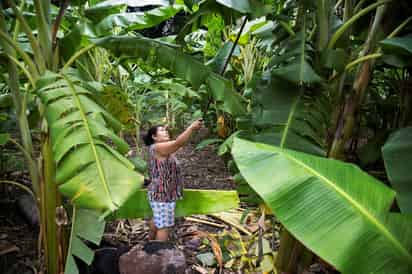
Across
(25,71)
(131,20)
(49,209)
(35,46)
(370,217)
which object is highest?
(131,20)

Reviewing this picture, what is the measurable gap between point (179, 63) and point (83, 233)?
3.40ft

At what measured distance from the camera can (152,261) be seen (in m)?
2.07

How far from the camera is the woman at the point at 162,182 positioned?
2.40 metres

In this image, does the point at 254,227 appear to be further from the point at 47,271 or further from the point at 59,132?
the point at 59,132

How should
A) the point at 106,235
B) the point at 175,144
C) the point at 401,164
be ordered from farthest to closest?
the point at 106,235
the point at 175,144
the point at 401,164

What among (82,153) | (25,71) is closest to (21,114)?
(25,71)

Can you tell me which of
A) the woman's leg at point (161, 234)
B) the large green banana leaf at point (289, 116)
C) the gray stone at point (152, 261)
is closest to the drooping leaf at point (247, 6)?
the large green banana leaf at point (289, 116)

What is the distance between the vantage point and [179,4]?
3.26m

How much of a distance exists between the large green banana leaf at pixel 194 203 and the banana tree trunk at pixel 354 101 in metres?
1.15

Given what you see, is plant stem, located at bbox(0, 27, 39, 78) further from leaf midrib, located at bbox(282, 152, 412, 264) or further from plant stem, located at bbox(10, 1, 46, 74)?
leaf midrib, located at bbox(282, 152, 412, 264)

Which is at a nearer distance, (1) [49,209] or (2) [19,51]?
(2) [19,51]

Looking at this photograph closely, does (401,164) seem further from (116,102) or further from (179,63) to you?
(116,102)

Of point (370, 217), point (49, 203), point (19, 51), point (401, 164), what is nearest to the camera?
point (370, 217)

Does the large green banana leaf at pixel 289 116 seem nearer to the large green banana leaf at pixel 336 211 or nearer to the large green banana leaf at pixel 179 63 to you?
the large green banana leaf at pixel 179 63
